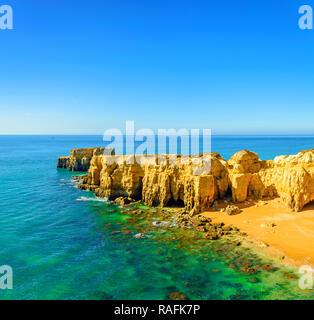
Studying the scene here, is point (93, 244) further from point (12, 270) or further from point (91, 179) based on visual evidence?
point (91, 179)

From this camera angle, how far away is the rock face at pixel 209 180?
107 ft

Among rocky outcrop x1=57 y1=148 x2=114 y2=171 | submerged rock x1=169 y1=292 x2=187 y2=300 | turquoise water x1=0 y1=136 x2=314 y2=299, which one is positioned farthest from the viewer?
rocky outcrop x1=57 y1=148 x2=114 y2=171

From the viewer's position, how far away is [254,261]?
23.0m

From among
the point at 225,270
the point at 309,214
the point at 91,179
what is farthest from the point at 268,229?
the point at 91,179

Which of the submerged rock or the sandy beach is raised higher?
the sandy beach

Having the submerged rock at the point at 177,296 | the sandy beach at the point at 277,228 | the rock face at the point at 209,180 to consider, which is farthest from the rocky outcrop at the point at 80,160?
the submerged rock at the point at 177,296

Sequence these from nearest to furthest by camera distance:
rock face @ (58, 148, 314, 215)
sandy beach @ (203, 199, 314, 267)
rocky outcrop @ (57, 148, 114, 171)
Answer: sandy beach @ (203, 199, 314, 267), rock face @ (58, 148, 314, 215), rocky outcrop @ (57, 148, 114, 171)

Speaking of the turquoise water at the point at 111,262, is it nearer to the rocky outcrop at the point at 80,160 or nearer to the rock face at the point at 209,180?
the rock face at the point at 209,180

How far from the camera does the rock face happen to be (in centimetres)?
3269

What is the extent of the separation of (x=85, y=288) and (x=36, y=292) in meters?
3.93

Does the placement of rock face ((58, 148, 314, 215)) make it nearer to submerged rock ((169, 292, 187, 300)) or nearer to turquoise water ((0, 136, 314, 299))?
turquoise water ((0, 136, 314, 299))

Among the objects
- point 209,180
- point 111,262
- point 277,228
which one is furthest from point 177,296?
point 209,180

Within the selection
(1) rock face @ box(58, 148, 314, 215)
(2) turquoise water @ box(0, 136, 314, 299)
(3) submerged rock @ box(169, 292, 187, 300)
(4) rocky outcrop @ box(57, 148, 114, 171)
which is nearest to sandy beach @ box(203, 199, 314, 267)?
(1) rock face @ box(58, 148, 314, 215)

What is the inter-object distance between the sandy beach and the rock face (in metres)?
1.74
